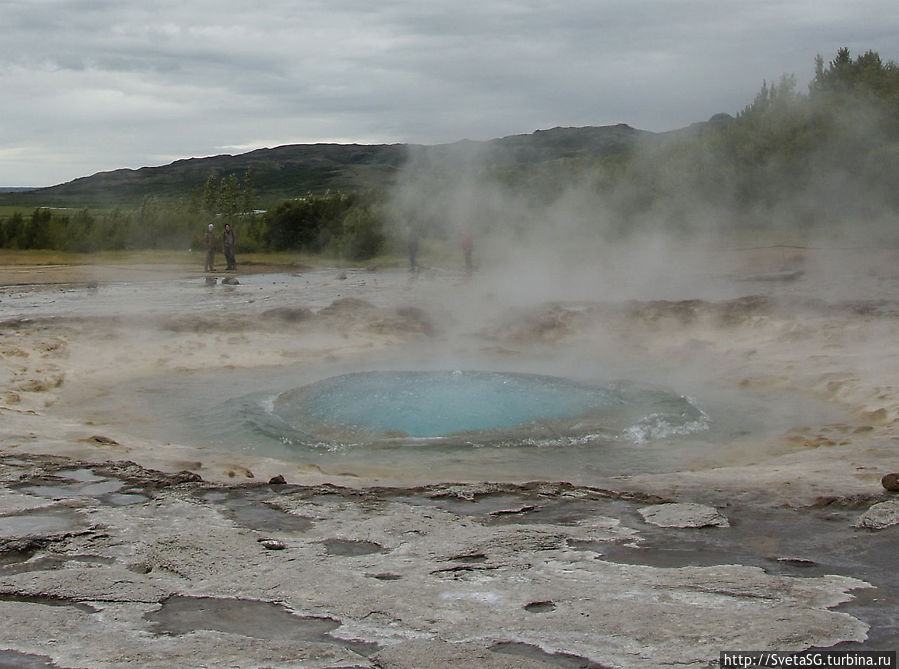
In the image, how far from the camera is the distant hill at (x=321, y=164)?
15.7m

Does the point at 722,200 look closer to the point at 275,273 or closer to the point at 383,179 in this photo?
the point at 383,179

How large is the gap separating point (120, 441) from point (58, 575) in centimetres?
304

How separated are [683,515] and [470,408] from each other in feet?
10.0

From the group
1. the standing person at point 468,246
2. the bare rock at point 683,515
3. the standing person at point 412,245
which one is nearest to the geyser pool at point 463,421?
the bare rock at point 683,515

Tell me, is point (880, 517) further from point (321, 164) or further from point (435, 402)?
point (321, 164)

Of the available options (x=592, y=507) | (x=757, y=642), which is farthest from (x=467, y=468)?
(x=757, y=642)

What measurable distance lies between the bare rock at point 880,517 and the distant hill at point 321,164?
11.1 meters

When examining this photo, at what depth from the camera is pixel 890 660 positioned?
2.59 meters

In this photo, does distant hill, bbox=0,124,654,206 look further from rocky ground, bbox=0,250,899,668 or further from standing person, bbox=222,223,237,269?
rocky ground, bbox=0,250,899,668

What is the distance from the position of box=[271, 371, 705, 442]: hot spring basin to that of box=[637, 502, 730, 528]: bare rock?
213 centimetres

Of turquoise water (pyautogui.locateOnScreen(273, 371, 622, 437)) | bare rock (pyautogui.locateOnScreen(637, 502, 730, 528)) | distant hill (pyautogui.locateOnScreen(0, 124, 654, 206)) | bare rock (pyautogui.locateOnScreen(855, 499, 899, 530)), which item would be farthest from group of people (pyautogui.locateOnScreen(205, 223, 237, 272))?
bare rock (pyautogui.locateOnScreen(855, 499, 899, 530))

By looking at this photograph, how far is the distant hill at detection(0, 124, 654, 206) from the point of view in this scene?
616 inches

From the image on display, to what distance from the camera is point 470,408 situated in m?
7.24

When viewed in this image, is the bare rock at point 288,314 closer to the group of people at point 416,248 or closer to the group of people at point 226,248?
the group of people at point 416,248
